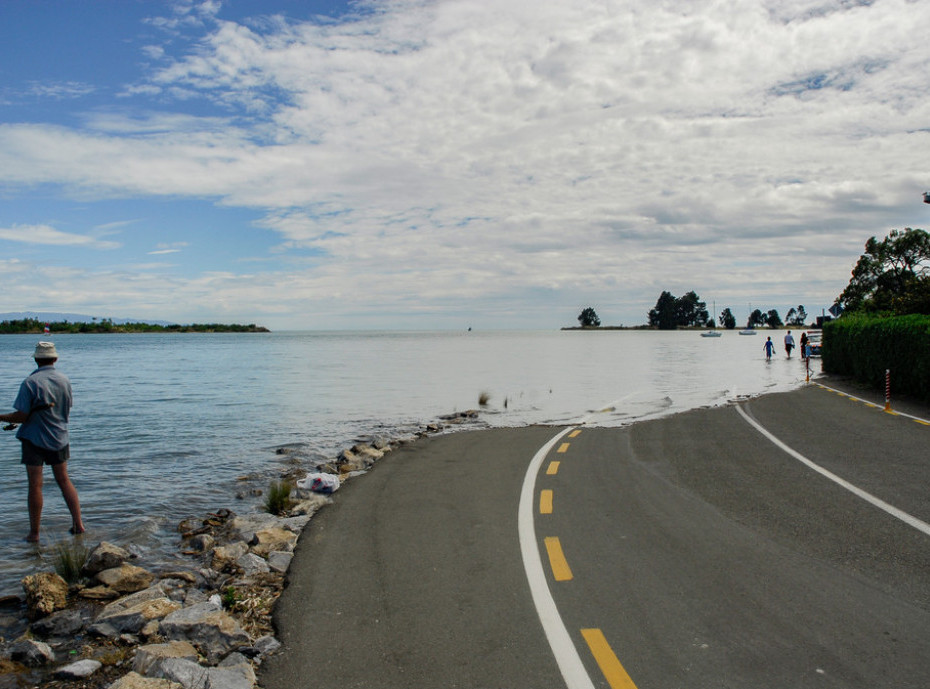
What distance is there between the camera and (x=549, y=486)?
9.38 metres

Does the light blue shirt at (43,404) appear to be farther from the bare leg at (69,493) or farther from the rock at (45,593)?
the rock at (45,593)

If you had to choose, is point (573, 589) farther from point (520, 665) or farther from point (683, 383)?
point (683, 383)

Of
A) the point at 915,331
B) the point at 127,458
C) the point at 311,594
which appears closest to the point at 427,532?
the point at 311,594

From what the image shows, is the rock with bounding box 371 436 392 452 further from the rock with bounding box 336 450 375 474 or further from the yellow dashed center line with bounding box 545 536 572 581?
the yellow dashed center line with bounding box 545 536 572 581

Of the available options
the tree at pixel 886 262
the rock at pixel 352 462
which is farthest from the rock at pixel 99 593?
the tree at pixel 886 262

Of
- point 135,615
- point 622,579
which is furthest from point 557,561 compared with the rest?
point 135,615

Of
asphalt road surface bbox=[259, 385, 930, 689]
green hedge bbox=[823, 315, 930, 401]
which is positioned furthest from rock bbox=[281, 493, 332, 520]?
green hedge bbox=[823, 315, 930, 401]

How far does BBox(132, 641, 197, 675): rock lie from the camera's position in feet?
14.6

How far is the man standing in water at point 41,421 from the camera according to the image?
8070 millimetres

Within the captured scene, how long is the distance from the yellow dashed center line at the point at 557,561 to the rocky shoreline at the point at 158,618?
95.8 inches

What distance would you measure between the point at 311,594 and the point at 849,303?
288 ft

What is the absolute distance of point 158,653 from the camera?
4.58m

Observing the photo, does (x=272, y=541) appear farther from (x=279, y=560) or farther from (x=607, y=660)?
(x=607, y=660)

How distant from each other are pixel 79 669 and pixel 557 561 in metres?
3.85
